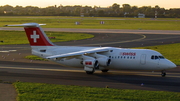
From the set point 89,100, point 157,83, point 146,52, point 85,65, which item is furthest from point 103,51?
point 89,100

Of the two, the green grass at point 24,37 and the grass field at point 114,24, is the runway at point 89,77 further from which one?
the grass field at point 114,24

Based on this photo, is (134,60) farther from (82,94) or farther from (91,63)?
(82,94)

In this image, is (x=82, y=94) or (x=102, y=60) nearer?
(x=82, y=94)

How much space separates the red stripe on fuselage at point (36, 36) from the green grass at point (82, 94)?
8383 millimetres

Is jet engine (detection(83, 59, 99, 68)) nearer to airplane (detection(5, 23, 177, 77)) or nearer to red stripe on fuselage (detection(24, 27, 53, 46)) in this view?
airplane (detection(5, 23, 177, 77))

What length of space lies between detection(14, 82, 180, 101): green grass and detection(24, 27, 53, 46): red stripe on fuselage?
8383 millimetres

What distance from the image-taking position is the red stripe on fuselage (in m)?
29.3

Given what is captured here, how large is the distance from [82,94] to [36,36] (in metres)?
11.8

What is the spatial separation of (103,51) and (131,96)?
30.2 ft

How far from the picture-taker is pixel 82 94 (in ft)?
65.1

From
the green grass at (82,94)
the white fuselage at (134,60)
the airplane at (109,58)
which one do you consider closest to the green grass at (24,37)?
the airplane at (109,58)

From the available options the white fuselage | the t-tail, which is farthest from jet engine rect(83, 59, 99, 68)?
the t-tail

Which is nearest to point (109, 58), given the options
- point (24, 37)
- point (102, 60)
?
point (102, 60)

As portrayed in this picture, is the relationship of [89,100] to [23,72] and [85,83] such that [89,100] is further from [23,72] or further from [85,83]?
[23,72]
